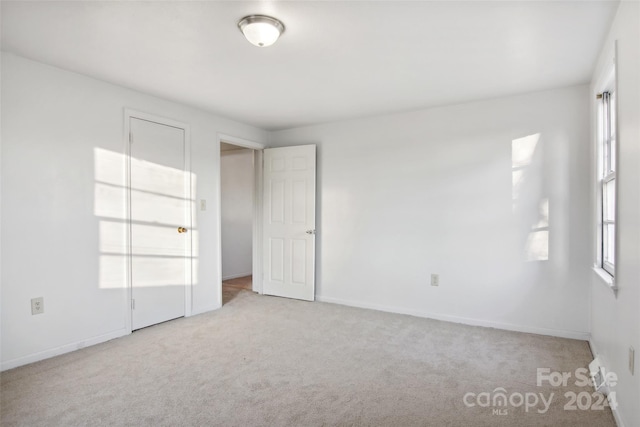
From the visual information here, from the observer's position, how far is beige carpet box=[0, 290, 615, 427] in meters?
1.98

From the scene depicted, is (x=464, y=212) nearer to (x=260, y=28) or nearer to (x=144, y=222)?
(x=260, y=28)

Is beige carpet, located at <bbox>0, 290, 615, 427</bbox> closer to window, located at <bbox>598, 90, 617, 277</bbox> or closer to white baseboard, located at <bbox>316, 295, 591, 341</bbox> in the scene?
white baseboard, located at <bbox>316, 295, 591, 341</bbox>

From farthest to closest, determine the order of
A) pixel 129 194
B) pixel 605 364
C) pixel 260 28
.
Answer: pixel 129 194, pixel 605 364, pixel 260 28

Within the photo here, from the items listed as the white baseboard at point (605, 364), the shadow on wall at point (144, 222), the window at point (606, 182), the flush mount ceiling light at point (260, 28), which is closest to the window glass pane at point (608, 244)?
the window at point (606, 182)

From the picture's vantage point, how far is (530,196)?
A: 3.36m

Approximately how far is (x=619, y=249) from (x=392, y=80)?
6.73 feet

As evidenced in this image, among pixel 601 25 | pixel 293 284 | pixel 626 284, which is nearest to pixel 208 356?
pixel 293 284

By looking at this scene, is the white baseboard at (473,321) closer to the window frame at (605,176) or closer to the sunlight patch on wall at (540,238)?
the sunlight patch on wall at (540,238)

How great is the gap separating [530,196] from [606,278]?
117cm

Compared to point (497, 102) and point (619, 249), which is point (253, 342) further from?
point (497, 102)

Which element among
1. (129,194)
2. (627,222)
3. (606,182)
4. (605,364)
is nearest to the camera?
(627,222)

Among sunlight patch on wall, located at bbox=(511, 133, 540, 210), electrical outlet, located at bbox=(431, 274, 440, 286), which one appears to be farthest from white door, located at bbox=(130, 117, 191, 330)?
sunlight patch on wall, located at bbox=(511, 133, 540, 210)

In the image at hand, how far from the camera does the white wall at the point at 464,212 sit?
3223mm

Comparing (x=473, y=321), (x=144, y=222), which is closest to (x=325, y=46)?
(x=144, y=222)
